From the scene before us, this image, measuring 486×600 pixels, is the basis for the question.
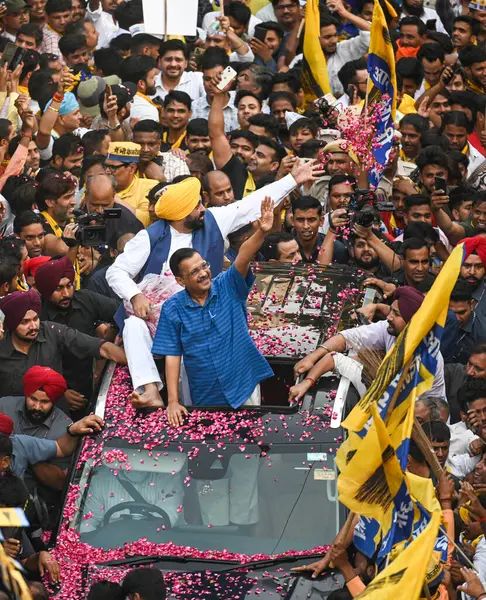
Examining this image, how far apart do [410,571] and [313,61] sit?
12.0 meters

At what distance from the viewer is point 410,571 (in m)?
8.09

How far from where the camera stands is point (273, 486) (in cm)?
1052

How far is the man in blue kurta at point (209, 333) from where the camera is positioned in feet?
37.2

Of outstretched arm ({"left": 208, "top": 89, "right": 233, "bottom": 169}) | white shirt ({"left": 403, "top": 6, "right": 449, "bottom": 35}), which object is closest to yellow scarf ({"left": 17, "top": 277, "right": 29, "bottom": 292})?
outstretched arm ({"left": 208, "top": 89, "right": 233, "bottom": 169})

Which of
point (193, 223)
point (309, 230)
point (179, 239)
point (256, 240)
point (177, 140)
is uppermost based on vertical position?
point (256, 240)

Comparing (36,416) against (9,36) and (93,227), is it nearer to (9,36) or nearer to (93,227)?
(93,227)

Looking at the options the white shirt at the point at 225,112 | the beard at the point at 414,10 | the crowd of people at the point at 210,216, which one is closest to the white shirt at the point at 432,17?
the beard at the point at 414,10

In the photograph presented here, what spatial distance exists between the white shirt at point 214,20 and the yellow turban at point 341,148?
16.3 feet

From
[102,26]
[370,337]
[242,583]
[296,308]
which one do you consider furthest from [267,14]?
[242,583]

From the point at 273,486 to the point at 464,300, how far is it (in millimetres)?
4111

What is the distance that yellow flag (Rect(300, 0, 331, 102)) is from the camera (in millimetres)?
19156

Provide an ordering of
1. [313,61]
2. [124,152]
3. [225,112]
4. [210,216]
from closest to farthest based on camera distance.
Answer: [210,216] → [124,152] → [225,112] → [313,61]

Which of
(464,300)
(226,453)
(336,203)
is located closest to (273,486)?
(226,453)

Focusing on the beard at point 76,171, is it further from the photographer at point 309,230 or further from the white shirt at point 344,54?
the white shirt at point 344,54
